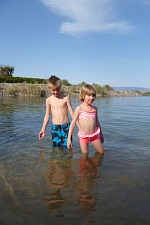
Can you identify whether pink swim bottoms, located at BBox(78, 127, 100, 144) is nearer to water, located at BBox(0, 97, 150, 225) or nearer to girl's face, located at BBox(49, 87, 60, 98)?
water, located at BBox(0, 97, 150, 225)

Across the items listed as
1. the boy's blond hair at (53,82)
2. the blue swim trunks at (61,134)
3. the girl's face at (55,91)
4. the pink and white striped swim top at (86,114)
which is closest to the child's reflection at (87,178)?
the blue swim trunks at (61,134)

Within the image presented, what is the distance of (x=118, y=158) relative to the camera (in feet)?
19.2

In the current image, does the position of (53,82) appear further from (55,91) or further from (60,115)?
(60,115)

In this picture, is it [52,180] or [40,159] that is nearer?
[52,180]

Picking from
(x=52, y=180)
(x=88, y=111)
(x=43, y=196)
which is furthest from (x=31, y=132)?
(x=43, y=196)

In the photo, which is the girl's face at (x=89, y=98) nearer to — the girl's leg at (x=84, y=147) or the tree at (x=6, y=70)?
the girl's leg at (x=84, y=147)

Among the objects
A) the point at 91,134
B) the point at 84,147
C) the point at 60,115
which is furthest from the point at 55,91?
the point at 84,147

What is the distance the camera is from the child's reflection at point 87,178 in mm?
3624

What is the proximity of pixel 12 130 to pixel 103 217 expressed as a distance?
22.6 feet

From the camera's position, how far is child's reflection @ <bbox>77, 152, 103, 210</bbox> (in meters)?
3.62

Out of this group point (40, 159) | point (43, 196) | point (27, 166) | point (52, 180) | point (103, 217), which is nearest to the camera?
point (103, 217)

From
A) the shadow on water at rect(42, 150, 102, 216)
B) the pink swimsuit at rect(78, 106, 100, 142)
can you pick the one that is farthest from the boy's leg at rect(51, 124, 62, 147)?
the pink swimsuit at rect(78, 106, 100, 142)

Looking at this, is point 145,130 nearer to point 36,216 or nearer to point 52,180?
point 52,180

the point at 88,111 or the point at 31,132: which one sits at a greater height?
the point at 88,111
